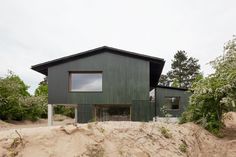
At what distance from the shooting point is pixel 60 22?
18.0 metres

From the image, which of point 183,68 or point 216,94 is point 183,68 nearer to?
point 183,68

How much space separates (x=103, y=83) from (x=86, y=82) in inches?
40.7

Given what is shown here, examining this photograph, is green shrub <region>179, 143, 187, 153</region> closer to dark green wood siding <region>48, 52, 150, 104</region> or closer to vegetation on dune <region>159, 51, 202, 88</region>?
dark green wood siding <region>48, 52, 150, 104</region>

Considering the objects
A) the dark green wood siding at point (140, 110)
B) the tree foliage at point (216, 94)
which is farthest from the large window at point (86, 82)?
the tree foliage at point (216, 94)

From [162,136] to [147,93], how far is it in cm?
846

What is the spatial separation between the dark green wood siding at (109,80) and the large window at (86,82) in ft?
0.85

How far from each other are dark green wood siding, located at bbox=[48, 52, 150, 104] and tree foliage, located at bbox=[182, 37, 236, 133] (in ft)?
15.0

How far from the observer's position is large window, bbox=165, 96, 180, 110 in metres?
25.5

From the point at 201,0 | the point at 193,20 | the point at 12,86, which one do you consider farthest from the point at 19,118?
the point at 201,0

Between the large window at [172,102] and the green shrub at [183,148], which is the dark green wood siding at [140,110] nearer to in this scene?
the green shrub at [183,148]

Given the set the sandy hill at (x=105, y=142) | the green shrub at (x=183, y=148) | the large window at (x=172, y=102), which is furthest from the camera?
the large window at (x=172, y=102)

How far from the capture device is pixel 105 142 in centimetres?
663

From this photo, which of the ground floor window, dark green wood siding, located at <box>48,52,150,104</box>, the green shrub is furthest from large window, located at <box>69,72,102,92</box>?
the green shrub

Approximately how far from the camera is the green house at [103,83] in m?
16.8
